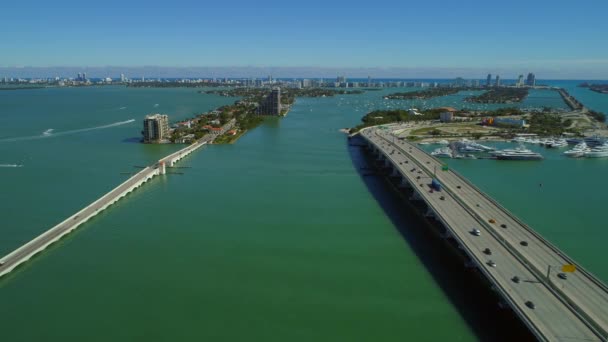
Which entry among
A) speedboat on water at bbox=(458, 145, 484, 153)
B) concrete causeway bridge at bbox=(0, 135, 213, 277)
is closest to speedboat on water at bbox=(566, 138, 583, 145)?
speedboat on water at bbox=(458, 145, 484, 153)

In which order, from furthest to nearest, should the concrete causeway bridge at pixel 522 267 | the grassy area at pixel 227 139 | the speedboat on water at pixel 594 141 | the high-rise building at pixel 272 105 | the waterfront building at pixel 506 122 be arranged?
the high-rise building at pixel 272 105, the waterfront building at pixel 506 122, the grassy area at pixel 227 139, the speedboat on water at pixel 594 141, the concrete causeway bridge at pixel 522 267

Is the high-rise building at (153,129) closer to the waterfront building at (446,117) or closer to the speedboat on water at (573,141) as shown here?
the waterfront building at (446,117)

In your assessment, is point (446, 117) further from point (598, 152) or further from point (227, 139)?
point (227, 139)

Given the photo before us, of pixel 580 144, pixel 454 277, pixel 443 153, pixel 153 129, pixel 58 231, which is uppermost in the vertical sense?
pixel 153 129

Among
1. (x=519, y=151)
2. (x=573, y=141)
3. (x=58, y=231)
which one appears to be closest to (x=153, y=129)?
(x=58, y=231)

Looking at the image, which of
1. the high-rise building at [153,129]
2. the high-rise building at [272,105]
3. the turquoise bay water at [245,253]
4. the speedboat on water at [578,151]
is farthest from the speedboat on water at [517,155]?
the high-rise building at [272,105]
